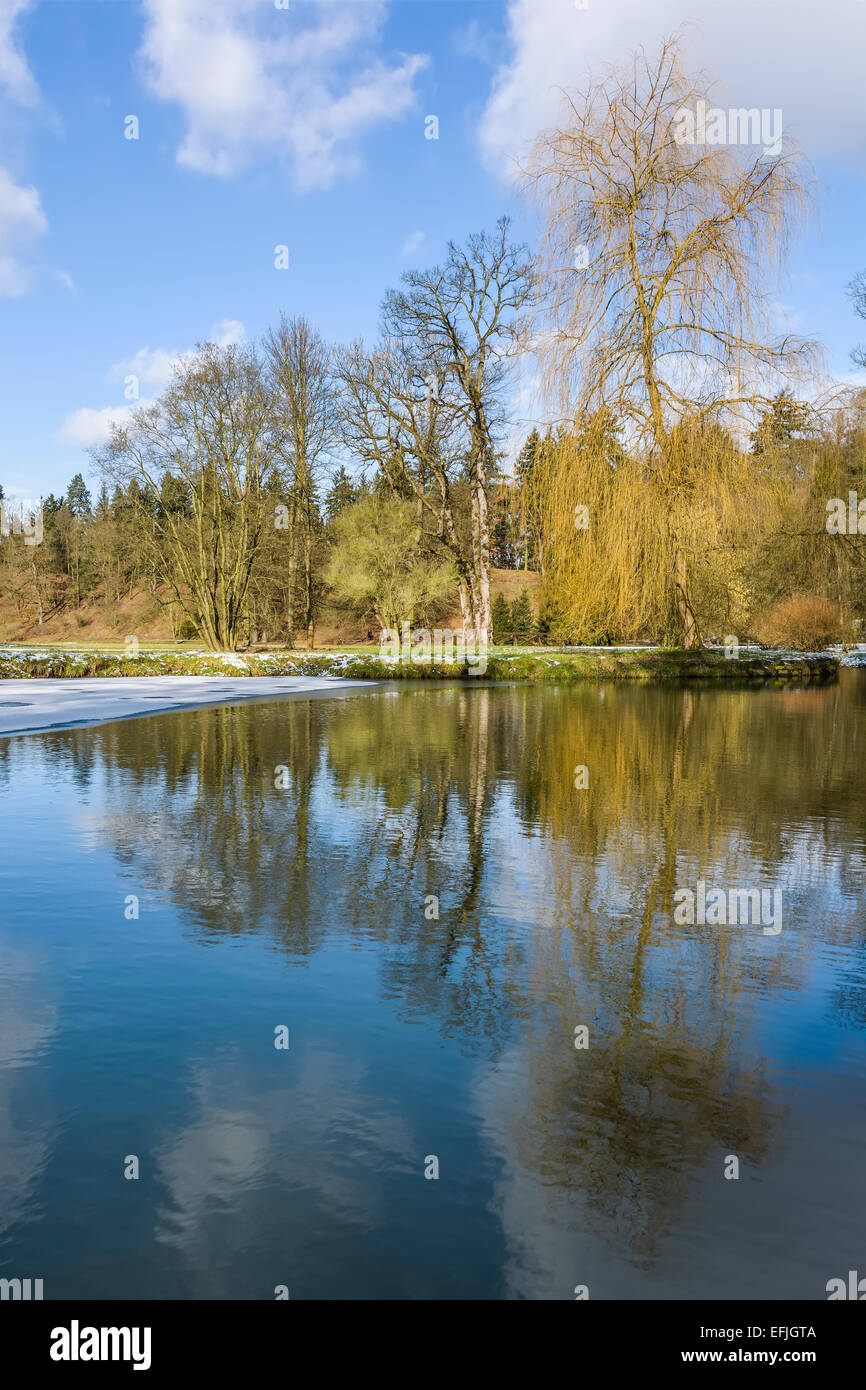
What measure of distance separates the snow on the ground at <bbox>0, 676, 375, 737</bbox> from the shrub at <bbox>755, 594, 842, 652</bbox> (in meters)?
21.4

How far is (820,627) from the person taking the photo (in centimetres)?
4153

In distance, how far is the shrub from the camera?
41094 mm

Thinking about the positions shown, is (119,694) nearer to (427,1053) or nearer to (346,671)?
(346,671)

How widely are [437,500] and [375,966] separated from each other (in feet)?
127

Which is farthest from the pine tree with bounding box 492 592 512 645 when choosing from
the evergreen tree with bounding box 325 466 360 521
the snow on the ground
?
the snow on the ground

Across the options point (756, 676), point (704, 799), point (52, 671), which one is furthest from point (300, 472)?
point (704, 799)

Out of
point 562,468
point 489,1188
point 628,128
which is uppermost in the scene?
point 628,128

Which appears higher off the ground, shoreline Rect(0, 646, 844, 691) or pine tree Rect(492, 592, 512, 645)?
pine tree Rect(492, 592, 512, 645)

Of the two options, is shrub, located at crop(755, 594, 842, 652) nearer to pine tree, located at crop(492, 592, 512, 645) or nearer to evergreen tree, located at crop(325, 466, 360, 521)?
pine tree, located at crop(492, 592, 512, 645)

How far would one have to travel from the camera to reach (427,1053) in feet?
12.1

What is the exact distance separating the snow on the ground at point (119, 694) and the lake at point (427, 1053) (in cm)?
842

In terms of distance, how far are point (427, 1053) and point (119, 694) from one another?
19.1 meters

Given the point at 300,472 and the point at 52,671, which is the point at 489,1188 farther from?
the point at 300,472

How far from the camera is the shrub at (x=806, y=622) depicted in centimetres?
4109
